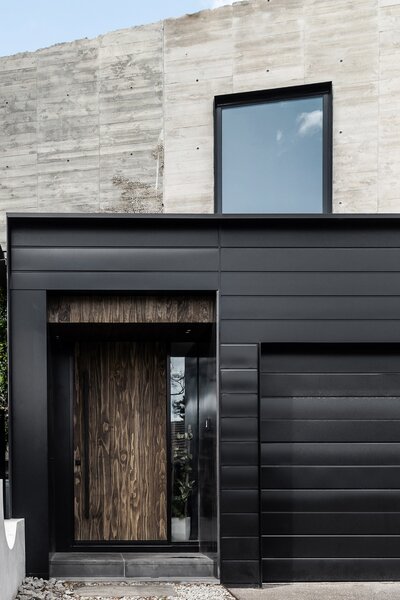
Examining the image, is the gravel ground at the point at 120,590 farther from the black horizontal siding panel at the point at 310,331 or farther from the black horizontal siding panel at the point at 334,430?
the black horizontal siding panel at the point at 310,331

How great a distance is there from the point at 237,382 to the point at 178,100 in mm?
3732

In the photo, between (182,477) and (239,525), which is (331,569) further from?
(182,477)

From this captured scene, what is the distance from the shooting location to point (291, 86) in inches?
321

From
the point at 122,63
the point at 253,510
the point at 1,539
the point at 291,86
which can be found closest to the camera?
the point at 1,539

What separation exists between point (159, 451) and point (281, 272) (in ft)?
7.96

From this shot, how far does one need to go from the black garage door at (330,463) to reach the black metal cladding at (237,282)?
36 mm

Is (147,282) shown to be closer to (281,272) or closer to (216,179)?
(281,272)

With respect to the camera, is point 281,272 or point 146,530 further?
point 146,530

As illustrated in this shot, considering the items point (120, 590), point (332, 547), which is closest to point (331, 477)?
point (332, 547)

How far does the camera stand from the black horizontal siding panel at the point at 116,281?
6793 millimetres

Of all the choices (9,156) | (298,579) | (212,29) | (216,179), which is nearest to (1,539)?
(298,579)

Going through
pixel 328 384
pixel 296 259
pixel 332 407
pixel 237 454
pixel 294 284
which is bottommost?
pixel 237 454

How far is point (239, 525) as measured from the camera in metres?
6.65

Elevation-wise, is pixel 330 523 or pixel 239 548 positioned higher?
pixel 330 523
